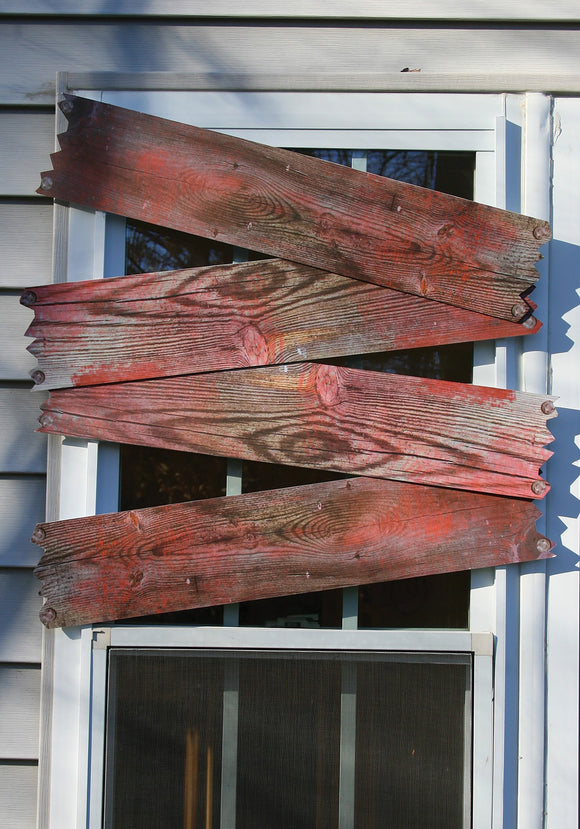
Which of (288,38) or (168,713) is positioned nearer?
(168,713)

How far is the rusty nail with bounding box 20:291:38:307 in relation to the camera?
148 centimetres

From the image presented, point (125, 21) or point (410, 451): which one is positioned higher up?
point (125, 21)

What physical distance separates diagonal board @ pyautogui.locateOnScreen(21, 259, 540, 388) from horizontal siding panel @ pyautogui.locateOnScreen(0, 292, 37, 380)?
0.07 metres

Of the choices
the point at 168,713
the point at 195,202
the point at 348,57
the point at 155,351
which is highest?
the point at 348,57

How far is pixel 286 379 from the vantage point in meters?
1.45

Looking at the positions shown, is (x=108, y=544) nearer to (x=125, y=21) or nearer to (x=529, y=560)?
(x=529, y=560)

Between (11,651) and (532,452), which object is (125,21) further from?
(11,651)

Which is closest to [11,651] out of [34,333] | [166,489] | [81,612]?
[81,612]

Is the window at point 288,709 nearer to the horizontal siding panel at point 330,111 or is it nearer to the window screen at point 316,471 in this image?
the window screen at point 316,471

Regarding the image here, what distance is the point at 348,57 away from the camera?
1.54 meters

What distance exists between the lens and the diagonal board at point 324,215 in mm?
1461

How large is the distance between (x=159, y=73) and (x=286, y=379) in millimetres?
743

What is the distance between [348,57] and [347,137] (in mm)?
199

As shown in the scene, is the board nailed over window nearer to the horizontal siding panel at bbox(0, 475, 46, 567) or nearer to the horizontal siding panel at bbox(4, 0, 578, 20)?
the horizontal siding panel at bbox(0, 475, 46, 567)
